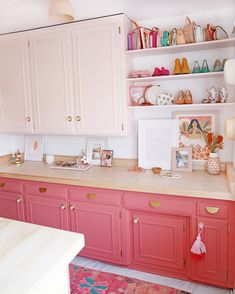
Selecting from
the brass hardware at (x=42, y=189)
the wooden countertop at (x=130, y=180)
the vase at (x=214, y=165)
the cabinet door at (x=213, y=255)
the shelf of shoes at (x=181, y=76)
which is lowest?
the cabinet door at (x=213, y=255)

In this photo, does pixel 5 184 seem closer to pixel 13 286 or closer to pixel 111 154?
pixel 111 154

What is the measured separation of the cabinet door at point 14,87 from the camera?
272 centimetres

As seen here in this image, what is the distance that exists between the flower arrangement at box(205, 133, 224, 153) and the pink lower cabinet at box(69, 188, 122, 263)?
2.99 ft

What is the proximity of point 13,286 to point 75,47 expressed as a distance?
2105 millimetres

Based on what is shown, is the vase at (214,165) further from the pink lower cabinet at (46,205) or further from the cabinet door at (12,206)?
the cabinet door at (12,206)

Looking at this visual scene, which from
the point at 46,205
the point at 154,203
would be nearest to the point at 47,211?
the point at 46,205

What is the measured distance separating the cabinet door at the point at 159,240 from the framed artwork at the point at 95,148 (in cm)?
82

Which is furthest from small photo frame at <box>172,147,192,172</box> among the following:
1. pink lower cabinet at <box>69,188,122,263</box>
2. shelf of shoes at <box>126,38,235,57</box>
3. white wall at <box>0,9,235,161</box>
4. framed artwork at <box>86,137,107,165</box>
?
shelf of shoes at <box>126,38,235,57</box>


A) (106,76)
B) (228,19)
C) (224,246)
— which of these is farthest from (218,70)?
(224,246)

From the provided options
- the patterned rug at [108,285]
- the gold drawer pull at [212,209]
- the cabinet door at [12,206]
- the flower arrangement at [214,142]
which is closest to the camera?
the gold drawer pull at [212,209]

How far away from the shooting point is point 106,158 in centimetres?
278

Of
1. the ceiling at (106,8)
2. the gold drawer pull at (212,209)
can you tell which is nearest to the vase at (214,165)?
the gold drawer pull at (212,209)

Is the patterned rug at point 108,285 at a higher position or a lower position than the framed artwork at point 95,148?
lower

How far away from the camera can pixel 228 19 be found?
226 centimetres
